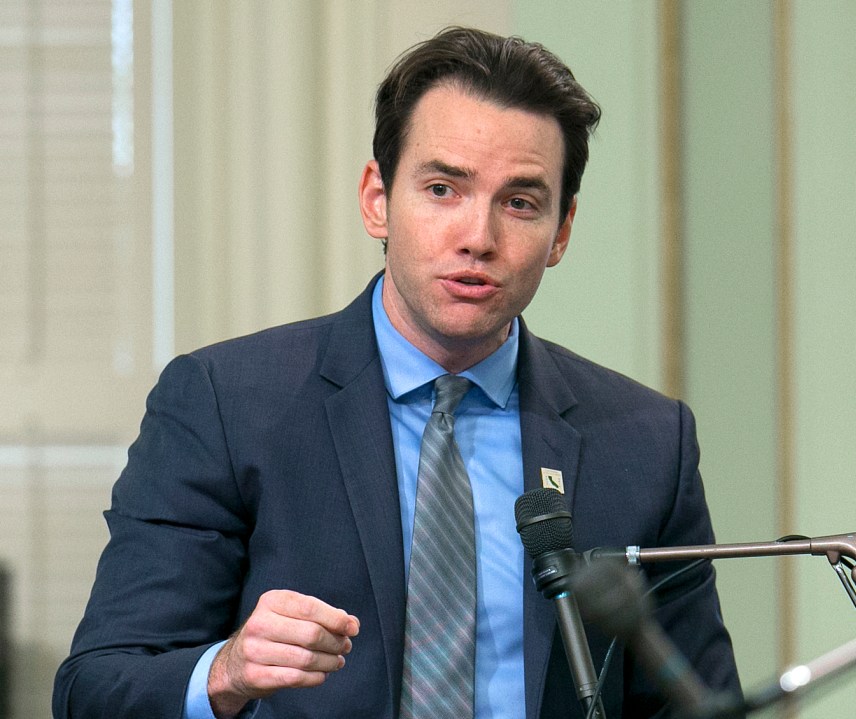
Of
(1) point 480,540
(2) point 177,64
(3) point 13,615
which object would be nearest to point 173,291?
(2) point 177,64

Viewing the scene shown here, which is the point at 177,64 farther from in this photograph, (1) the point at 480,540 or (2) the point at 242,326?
(1) the point at 480,540

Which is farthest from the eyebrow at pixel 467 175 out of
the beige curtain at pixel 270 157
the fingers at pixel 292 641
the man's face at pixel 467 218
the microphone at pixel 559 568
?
the beige curtain at pixel 270 157

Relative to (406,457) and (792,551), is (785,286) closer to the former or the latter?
(406,457)

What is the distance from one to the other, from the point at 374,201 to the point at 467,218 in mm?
248

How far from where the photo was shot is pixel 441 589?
1.46 m

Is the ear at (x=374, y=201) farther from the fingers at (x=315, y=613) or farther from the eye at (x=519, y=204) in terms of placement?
the fingers at (x=315, y=613)

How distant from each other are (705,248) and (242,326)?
0.99m

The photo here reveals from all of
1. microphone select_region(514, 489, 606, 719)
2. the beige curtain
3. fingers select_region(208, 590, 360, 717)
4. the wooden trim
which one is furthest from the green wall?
fingers select_region(208, 590, 360, 717)

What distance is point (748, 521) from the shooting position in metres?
2.52

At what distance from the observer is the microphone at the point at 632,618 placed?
2.95 ft

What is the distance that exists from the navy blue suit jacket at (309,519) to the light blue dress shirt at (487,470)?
2 centimetres

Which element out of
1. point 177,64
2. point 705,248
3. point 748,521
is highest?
point 177,64

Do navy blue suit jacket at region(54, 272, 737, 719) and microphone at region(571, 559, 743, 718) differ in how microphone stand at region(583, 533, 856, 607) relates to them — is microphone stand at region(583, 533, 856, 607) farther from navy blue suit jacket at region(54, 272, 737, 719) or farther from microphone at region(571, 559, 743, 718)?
navy blue suit jacket at region(54, 272, 737, 719)

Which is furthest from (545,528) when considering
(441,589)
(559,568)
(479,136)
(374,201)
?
(374,201)
